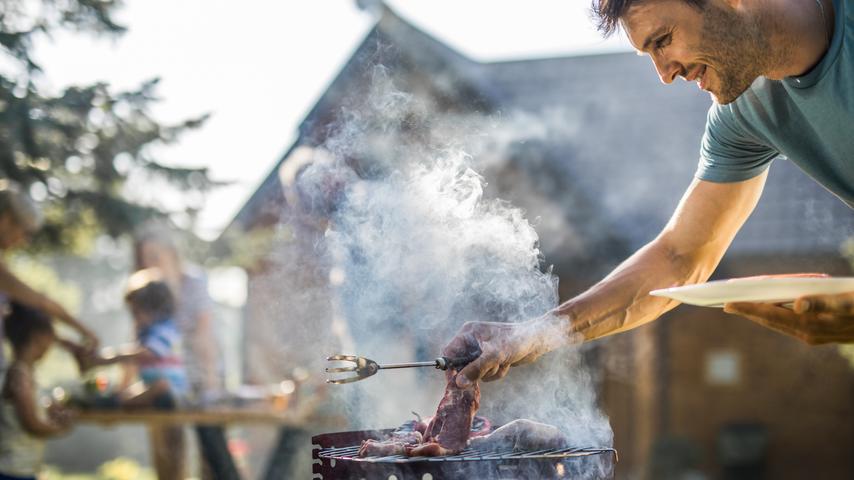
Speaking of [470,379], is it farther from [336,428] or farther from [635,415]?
[635,415]

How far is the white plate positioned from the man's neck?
825 mm

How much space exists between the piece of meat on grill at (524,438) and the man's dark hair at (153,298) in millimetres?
4073

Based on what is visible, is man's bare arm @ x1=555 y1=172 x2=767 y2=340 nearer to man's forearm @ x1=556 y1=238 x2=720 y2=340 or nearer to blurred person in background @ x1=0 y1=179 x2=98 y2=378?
man's forearm @ x1=556 y1=238 x2=720 y2=340

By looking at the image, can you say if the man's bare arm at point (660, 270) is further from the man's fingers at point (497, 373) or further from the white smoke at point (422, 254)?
the white smoke at point (422, 254)

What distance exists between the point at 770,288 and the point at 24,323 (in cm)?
482

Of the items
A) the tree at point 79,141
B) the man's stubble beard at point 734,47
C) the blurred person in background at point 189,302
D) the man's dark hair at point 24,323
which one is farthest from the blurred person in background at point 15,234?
the man's stubble beard at point 734,47

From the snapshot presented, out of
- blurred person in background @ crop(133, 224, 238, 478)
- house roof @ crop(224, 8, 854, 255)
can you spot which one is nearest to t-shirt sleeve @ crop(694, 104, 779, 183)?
blurred person in background @ crop(133, 224, 238, 478)

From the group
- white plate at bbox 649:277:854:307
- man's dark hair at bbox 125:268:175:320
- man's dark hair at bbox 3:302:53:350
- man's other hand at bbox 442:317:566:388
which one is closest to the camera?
white plate at bbox 649:277:854:307

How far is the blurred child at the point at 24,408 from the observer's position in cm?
447

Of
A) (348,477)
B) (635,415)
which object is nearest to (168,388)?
(348,477)

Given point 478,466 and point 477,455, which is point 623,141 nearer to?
point 477,455

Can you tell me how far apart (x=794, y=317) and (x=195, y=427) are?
502 cm

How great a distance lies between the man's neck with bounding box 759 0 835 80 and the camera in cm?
242

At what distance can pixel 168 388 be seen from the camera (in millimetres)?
5562
